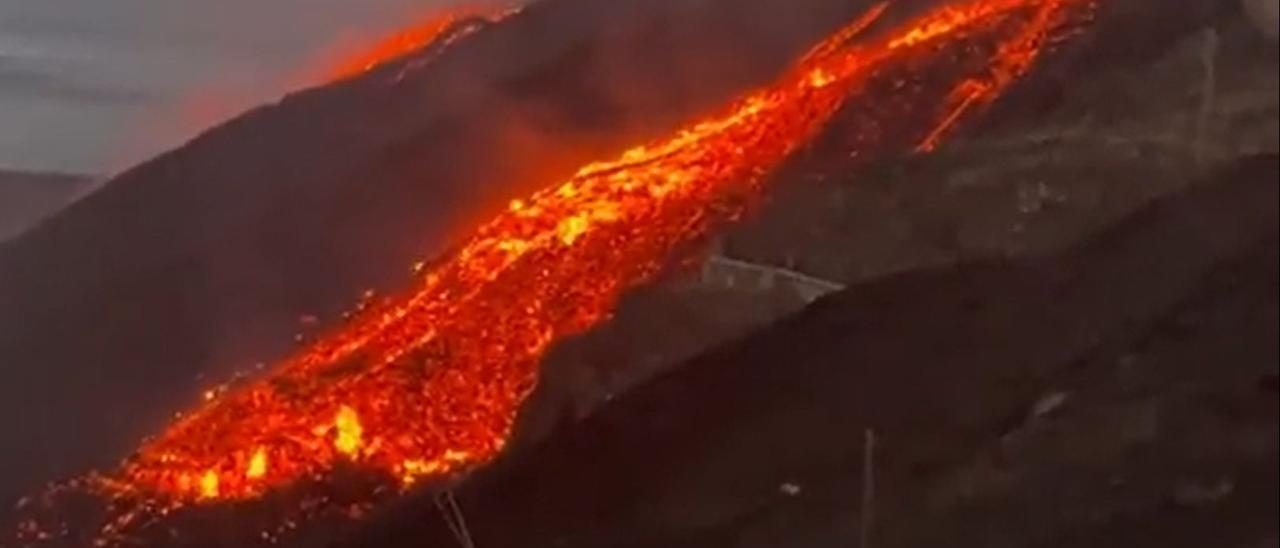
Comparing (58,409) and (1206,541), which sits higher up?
(58,409)

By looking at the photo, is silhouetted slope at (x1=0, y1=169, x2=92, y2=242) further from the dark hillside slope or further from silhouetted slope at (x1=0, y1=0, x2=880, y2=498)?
the dark hillside slope

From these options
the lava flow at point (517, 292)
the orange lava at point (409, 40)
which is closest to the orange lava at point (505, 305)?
the lava flow at point (517, 292)

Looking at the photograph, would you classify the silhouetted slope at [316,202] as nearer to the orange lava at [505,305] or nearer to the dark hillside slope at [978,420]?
the orange lava at [505,305]

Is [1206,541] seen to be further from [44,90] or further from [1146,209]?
[44,90]

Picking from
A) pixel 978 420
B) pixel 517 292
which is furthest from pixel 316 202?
pixel 978 420

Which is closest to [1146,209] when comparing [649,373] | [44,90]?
[649,373]


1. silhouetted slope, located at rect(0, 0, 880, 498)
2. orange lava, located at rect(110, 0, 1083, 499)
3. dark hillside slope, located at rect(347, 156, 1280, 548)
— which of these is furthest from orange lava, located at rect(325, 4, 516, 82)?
dark hillside slope, located at rect(347, 156, 1280, 548)
